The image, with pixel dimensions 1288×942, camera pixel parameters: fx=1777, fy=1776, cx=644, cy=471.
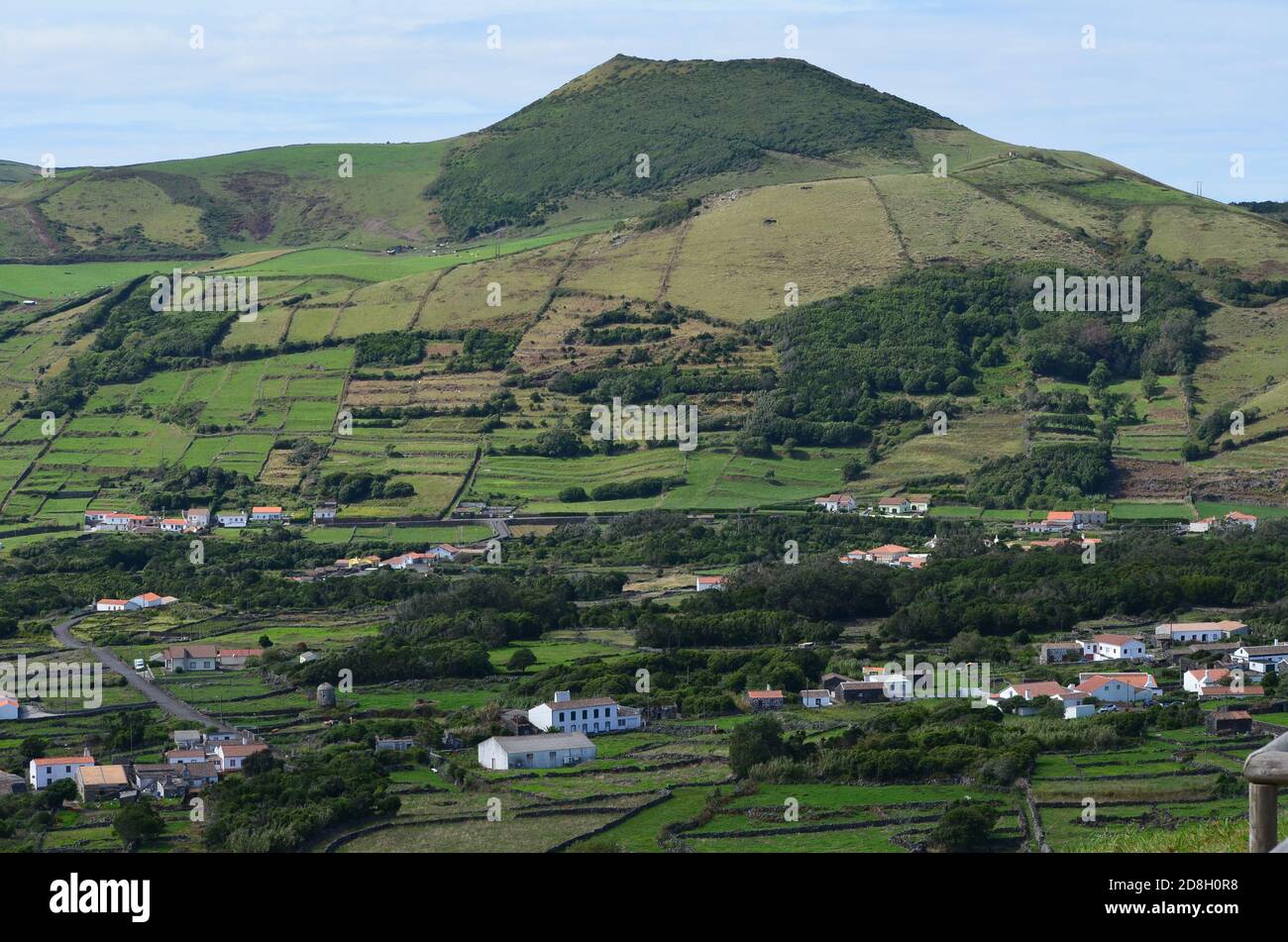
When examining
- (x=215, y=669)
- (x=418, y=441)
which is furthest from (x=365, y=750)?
(x=418, y=441)

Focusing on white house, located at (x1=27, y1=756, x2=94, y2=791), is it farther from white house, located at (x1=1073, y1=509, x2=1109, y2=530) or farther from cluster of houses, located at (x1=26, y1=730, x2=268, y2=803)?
white house, located at (x1=1073, y1=509, x2=1109, y2=530)

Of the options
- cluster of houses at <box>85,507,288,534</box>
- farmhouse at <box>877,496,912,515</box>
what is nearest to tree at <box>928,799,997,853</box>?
farmhouse at <box>877,496,912,515</box>

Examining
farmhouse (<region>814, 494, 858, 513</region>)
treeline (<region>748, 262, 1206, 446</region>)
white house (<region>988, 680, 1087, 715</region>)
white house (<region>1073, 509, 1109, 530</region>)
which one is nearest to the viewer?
white house (<region>988, 680, 1087, 715</region>)

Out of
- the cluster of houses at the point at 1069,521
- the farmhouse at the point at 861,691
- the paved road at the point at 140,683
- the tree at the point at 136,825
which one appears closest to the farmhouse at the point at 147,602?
the paved road at the point at 140,683

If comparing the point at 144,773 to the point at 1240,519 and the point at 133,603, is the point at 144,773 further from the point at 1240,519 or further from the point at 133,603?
the point at 1240,519
